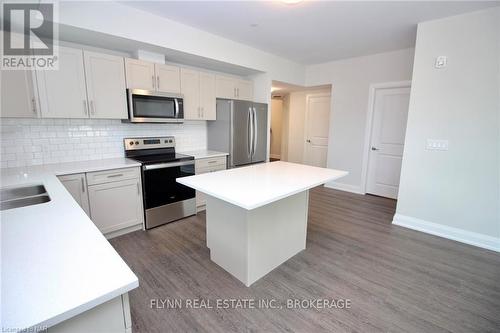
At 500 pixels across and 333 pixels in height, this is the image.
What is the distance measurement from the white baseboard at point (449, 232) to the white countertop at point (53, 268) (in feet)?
Result: 12.0

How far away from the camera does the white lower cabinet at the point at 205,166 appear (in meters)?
3.56

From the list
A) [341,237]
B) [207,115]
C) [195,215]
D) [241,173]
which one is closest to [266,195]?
[241,173]

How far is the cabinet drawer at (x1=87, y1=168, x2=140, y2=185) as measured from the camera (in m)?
2.63

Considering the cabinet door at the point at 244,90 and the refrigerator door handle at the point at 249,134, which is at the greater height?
the cabinet door at the point at 244,90

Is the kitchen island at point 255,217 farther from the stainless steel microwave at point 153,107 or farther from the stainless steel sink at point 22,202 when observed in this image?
the stainless steel microwave at point 153,107

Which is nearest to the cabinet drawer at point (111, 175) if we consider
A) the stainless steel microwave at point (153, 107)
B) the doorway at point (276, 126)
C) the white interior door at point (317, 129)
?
the stainless steel microwave at point (153, 107)

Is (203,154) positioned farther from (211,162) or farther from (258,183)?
(258,183)

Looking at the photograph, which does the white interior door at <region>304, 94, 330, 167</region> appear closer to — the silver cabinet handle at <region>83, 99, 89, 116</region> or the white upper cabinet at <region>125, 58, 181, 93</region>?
the white upper cabinet at <region>125, 58, 181, 93</region>

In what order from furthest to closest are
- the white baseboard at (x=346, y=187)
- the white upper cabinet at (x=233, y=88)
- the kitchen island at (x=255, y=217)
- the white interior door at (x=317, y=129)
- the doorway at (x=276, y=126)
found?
the doorway at (x=276, y=126) → the white interior door at (x=317, y=129) → the white baseboard at (x=346, y=187) → the white upper cabinet at (x=233, y=88) → the kitchen island at (x=255, y=217)

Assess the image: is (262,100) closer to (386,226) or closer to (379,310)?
(386,226)

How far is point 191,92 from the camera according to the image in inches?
141

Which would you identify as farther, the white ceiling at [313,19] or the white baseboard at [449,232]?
the white baseboard at [449,232]

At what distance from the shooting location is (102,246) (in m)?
1.02

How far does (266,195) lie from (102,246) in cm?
102
